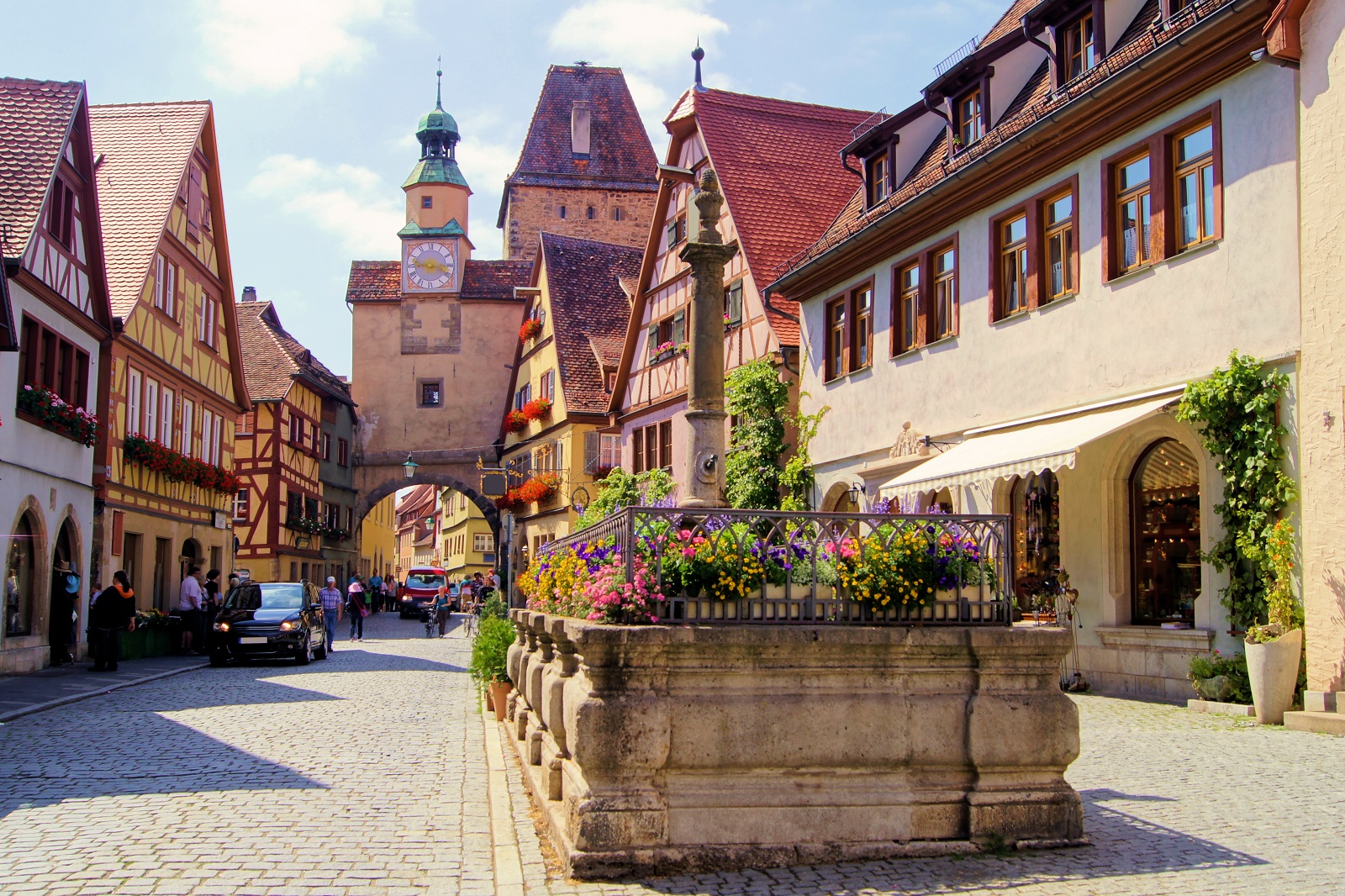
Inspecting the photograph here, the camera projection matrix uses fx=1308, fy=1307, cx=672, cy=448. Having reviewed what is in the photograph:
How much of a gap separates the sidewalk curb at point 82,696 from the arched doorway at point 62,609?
1.79 metres

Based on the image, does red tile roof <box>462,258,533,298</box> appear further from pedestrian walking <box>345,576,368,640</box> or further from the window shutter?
pedestrian walking <box>345,576,368,640</box>

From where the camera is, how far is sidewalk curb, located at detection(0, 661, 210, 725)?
13562mm

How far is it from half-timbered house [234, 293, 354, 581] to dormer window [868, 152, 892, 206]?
25.5 metres

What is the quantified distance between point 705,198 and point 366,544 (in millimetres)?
57401

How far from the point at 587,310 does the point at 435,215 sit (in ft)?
53.8

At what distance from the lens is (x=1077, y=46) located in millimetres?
Result: 16344

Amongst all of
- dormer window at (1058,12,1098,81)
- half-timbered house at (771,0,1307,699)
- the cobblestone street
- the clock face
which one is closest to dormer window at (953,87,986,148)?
half-timbered house at (771,0,1307,699)

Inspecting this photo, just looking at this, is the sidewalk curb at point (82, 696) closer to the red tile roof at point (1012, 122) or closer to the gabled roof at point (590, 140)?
the red tile roof at point (1012, 122)

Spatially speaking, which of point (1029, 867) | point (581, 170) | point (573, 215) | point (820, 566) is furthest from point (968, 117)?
point (581, 170)

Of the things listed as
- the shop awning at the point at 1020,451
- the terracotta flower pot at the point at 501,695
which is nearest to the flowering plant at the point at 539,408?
the shop awning at the point at 1020,451

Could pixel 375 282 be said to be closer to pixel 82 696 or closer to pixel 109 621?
pixel 109 621

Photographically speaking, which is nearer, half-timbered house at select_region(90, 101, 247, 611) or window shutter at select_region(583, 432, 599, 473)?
half-timbered house at select_region(90, 101, 247, 611)

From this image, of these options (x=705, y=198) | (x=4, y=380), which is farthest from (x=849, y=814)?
(x=4, y=380)

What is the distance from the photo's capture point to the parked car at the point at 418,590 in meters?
50.8
